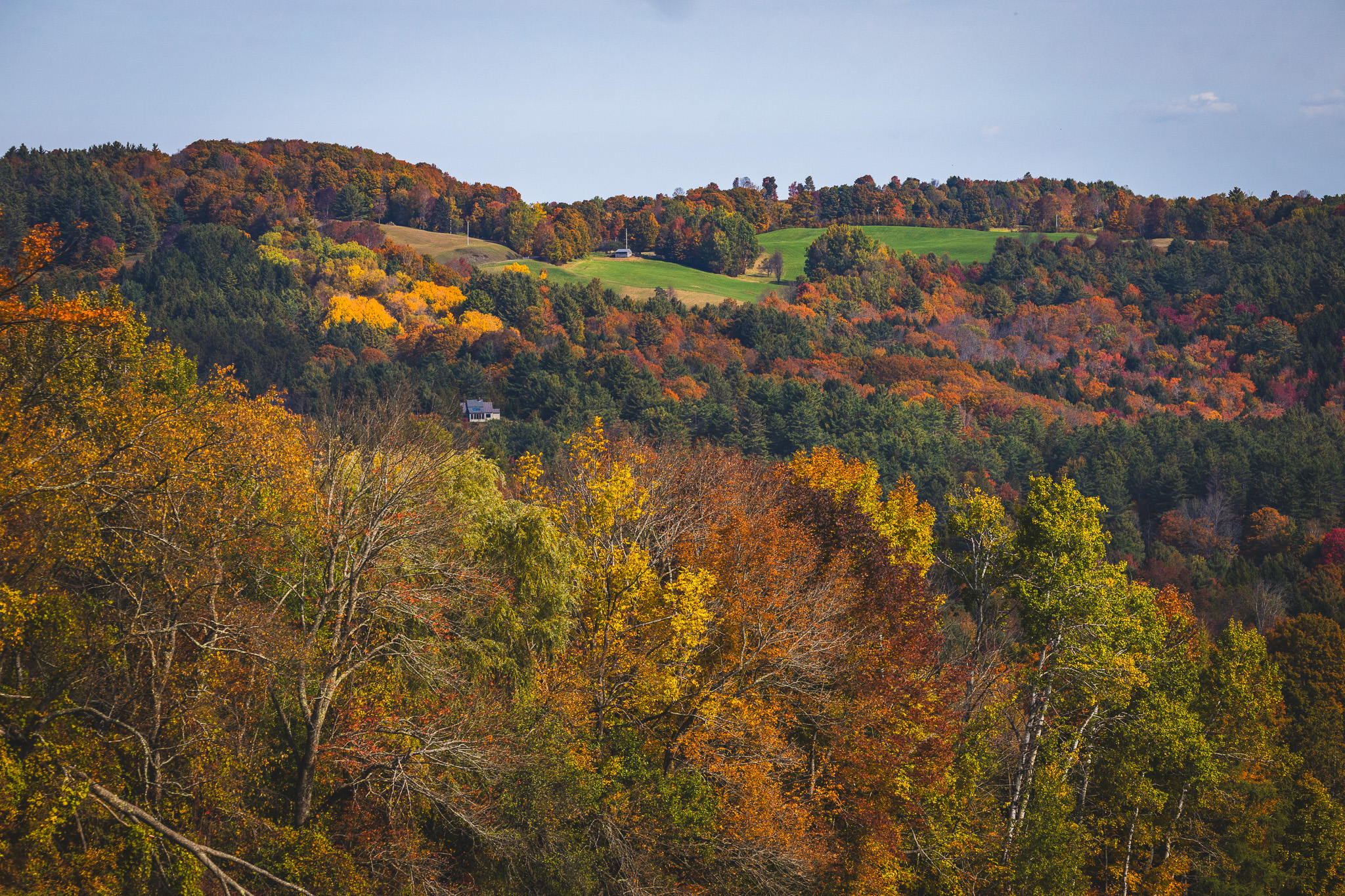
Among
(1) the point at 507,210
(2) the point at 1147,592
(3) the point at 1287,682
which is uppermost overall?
(1) the point at 507,210

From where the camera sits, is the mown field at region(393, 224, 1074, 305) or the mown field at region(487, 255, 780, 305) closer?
the mown field at region(487, 255, 780, 305)

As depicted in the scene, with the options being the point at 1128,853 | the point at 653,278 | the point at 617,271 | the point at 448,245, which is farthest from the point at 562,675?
the point at 448,245

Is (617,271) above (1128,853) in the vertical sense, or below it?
above

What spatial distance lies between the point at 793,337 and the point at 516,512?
124m

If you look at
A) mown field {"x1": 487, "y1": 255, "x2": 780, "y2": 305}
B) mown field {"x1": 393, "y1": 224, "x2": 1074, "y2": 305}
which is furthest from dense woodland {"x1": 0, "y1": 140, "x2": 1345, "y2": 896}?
mown field {"x1": 393, "y1": 224, "x2": 1074, "y2": 305}

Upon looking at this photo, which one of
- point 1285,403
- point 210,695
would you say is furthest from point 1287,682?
point 1285,403

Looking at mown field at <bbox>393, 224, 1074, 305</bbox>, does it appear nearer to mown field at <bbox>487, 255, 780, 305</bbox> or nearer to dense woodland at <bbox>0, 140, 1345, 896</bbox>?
mown field at <bbox>487, 255, 780, 305</bbox>

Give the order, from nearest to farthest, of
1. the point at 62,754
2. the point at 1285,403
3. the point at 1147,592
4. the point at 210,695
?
1. the point at 62,754
2. the point at 210,695
3. the point at 1147,592
4. the point at 1285,403

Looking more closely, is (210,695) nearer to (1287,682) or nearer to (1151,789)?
(1151,789)

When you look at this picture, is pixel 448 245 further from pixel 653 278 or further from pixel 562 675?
pixel 562 675

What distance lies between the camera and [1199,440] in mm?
109875

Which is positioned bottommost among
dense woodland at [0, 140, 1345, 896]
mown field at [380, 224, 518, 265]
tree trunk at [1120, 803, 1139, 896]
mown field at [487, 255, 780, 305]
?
tree trunk at [1120, 803, 1139, 896]

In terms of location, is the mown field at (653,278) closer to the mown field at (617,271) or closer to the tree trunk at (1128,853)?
the mown field at (617,271)

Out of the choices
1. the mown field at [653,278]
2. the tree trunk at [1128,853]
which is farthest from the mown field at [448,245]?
the tree trunk at [1128,853]
